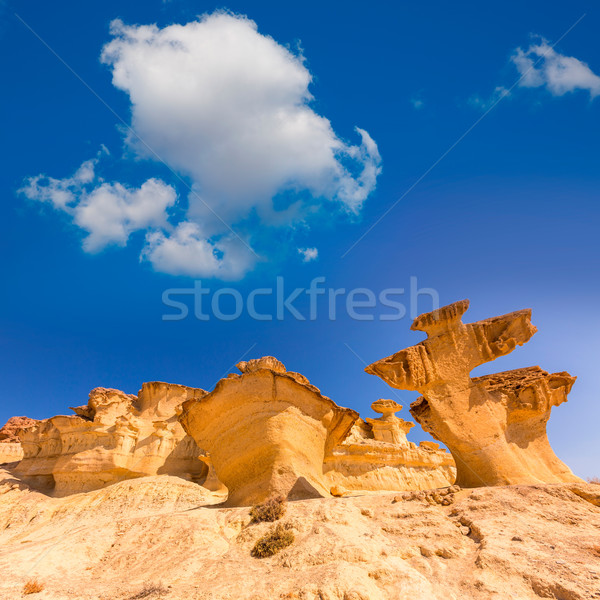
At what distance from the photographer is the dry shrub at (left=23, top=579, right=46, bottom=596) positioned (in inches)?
230

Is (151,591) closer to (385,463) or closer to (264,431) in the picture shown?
(264,431)

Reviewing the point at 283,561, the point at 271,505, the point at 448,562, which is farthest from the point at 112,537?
the point at 448,562

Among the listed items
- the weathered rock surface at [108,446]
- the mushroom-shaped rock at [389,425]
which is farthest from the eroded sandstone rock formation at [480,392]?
the mushroom-shaped rock at [389,425]

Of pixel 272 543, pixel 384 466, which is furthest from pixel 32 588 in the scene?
pixel 384 466

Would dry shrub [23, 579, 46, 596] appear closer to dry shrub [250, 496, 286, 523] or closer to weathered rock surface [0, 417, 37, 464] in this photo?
dry shrub [250, 496, 286, 523]

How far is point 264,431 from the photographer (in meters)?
10.2

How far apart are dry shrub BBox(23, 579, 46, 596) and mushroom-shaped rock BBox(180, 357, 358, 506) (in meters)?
4.40

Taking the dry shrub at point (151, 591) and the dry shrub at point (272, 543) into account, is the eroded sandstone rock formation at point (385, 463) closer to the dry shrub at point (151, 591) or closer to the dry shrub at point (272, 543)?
the dry shrub at point (272, 543)

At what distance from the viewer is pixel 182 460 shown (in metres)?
24.4

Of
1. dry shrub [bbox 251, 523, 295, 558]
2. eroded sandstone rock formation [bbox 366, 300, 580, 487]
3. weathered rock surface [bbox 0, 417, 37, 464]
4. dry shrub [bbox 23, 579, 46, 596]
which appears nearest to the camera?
dry shrub [bbox 23, 579, 46, 596]

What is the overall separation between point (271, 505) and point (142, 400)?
23.8 meters

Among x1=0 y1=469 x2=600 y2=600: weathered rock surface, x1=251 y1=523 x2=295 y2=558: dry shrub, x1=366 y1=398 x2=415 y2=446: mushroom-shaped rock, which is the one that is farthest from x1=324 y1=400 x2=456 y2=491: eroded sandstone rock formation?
x1=251 y1=523 x2=295 y2=558: dry shrub

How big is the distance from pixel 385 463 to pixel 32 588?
21223 mm

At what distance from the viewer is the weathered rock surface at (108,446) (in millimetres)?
23625
